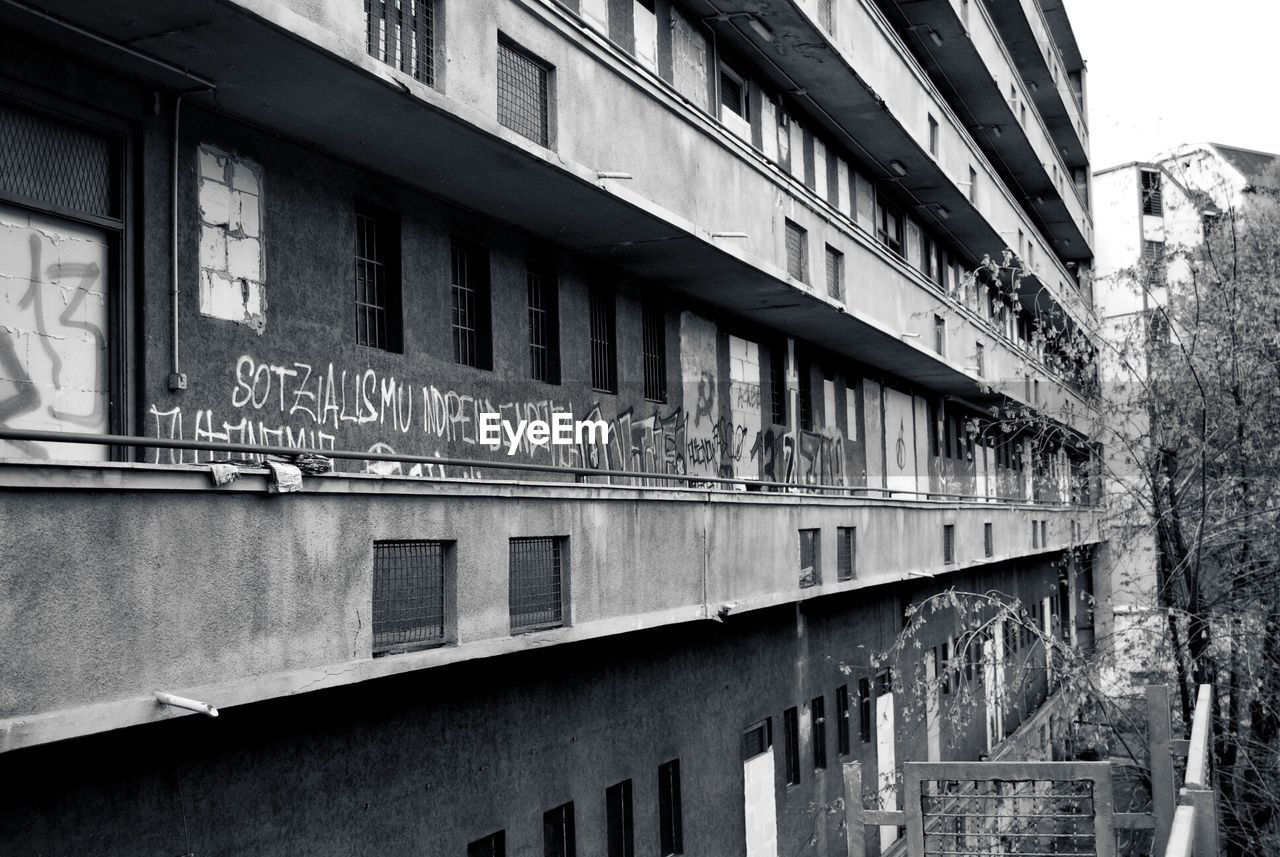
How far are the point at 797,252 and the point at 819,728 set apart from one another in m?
7.31

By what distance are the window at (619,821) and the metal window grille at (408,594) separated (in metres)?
4.47

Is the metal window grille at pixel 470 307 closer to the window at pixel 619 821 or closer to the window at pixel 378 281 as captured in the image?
the window at pixel 378 281

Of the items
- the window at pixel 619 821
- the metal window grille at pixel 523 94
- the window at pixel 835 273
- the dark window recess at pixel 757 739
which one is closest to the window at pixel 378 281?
the metal window grille at pixel 523 94

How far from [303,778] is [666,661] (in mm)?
6103

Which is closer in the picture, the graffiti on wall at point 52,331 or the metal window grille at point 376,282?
the graffiti on wall at point 52,331

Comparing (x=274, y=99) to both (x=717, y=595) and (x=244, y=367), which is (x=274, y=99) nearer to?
(x=244, y=367)

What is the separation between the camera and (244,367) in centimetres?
915

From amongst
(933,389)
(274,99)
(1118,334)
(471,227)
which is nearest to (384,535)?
(274,99)

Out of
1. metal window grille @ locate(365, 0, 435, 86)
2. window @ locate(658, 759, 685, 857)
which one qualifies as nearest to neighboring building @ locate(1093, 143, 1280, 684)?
window @ locate(658, 759, 685, 857)

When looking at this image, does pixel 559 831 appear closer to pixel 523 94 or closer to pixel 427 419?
pixel 427 419

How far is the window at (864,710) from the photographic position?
70.4 feet

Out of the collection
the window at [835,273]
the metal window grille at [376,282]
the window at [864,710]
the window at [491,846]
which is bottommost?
the window at [864,710]

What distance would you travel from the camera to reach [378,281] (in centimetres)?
1091

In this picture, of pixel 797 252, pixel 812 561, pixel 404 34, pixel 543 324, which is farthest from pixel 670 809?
pixel 404 34
